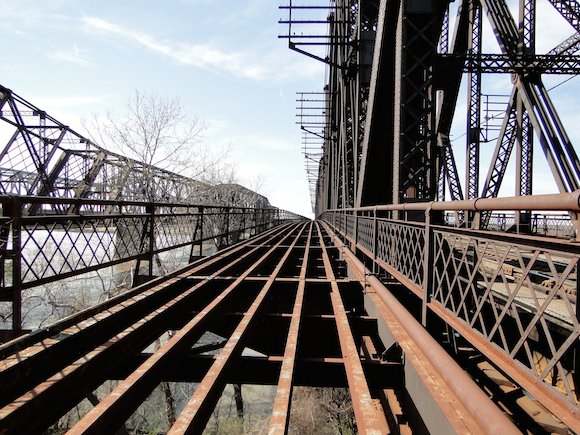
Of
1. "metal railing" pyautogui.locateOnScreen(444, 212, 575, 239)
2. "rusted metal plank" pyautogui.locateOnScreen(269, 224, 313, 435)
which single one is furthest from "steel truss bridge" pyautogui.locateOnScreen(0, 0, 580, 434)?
"metal railing" pyautogui.locateOnScreen(444, 212, 575, 239)

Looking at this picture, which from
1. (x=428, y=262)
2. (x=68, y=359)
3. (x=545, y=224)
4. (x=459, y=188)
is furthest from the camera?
(x=545, y=224)

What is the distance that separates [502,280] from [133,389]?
2.76m

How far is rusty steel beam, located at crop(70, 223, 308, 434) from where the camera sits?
6.52 ft

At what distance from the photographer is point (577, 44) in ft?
31.6

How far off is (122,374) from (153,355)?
0.31 meters

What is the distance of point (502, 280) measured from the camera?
2541 millimetres

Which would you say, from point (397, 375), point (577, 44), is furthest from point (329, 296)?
point (577, 44)

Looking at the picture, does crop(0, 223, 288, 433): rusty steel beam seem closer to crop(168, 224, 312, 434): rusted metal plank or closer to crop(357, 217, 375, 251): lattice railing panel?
crop(168, 224, 312, 434): rusted metal plank

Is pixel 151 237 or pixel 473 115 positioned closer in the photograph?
pixel 151 237

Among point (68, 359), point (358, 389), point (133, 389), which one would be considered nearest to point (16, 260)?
point (68, 359)

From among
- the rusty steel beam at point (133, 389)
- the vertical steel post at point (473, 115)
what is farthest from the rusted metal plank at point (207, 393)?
the vertical steel post at point (473, 115)

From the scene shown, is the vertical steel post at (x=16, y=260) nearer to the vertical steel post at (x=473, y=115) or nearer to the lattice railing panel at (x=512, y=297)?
the lattice railing panel at (x=512, y=297)

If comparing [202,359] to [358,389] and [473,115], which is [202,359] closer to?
[358,389]

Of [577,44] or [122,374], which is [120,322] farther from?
[577,44]
